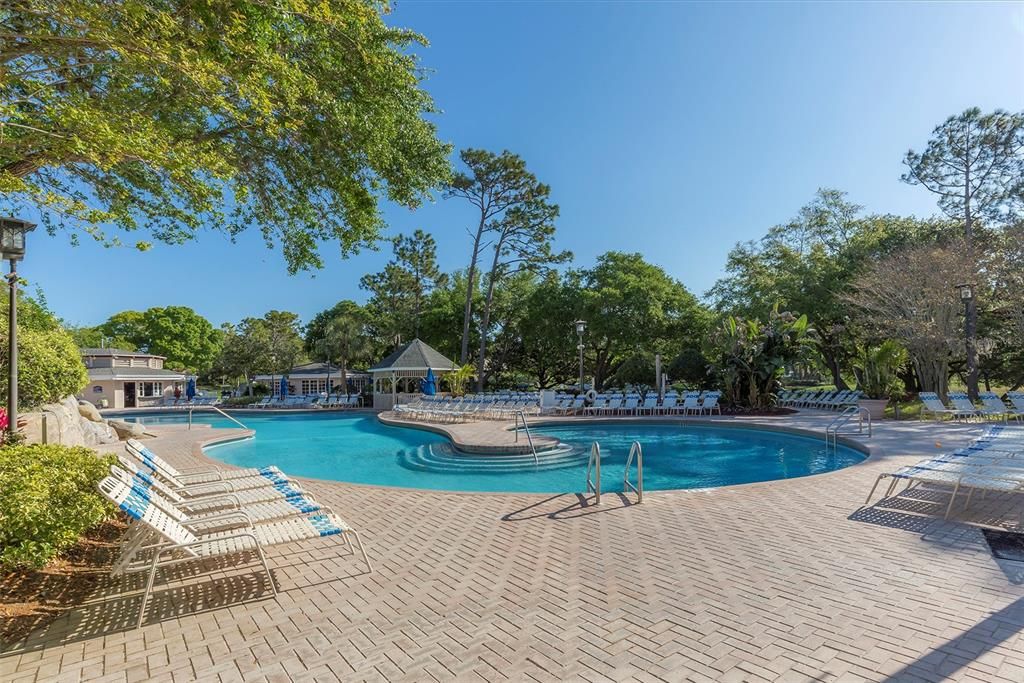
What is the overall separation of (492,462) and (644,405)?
10.1m

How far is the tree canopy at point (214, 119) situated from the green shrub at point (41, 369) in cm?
514

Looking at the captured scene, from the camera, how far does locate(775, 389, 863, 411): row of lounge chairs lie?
19172 mm

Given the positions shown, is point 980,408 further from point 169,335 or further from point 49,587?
point 169,335

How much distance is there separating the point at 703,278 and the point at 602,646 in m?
31.1

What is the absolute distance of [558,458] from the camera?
11664 mm

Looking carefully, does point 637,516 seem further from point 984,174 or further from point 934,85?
point 984,174

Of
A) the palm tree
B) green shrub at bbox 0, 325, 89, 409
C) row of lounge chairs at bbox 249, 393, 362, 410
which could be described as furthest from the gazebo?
green shrub at bbox 0, 325, 89, 409

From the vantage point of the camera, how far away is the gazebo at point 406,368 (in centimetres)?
2742

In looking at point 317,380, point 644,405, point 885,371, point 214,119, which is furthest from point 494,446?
point 317,380

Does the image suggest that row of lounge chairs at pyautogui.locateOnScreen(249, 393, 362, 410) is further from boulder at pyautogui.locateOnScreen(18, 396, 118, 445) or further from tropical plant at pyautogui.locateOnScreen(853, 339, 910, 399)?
tropical plant at pyautogui.locateOnScreen(853, 339, 910, 399)

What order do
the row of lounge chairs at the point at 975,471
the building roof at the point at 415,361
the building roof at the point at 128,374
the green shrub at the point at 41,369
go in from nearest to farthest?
the row of lounge chairs at the point at 975,471 → the green shrub at the point at 41,369 → the building roof at the point at 415,361 → the building roof at the point at 128,374

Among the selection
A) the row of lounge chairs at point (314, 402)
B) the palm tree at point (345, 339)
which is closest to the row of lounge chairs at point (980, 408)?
the row of lounge chairs at point (314, 402)

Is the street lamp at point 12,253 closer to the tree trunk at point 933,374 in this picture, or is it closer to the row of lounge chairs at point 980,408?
the row of lounge chairs at point 980,408

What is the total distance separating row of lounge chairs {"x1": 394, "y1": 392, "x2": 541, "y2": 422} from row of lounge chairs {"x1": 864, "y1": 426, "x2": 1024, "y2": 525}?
12415 mm
